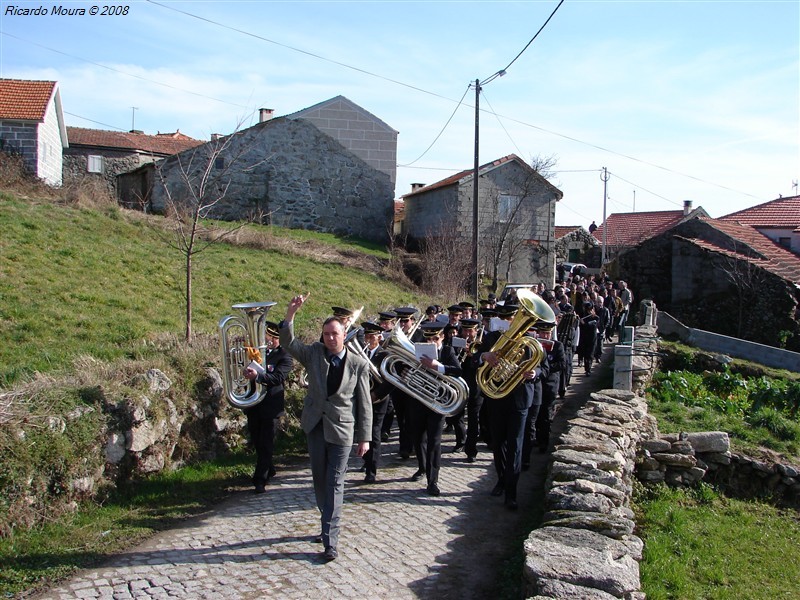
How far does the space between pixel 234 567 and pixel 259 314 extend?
95.4 inches

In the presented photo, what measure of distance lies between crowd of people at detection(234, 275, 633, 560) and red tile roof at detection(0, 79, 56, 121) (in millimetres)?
18422

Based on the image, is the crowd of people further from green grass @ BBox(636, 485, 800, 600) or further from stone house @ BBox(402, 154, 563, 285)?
stone house @ BBox(402, 154, 563, 285)

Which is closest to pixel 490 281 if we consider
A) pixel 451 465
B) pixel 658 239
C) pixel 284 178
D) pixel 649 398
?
pixel 658 239

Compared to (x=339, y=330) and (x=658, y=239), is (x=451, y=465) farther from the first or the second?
(x=658, y=239)

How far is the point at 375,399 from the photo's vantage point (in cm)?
809

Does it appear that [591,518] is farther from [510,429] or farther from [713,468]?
[713,468]

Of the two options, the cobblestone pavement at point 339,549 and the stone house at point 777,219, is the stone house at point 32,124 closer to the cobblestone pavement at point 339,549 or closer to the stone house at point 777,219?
the cobblestone pavement at point 339,549

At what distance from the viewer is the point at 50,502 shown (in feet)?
19.1

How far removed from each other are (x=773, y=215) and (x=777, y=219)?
1.84 feet

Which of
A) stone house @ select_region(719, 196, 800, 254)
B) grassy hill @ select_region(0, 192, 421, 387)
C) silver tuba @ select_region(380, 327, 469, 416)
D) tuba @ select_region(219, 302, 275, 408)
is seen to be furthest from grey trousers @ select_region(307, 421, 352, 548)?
stone house @ select_region(719, 196, 800, 254)

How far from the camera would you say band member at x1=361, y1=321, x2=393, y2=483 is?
7555 mm

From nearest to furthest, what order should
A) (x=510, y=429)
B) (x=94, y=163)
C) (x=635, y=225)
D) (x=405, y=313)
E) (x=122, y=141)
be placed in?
(x=510, y=429) < (x=405, y=313) < (x=94, y=163) < (x=122, y=141) < (x=635, y=225)

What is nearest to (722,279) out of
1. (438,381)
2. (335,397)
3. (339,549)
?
(438,381)

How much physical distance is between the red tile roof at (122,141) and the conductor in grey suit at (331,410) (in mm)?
28421
